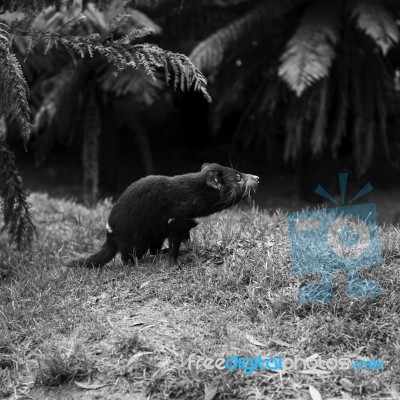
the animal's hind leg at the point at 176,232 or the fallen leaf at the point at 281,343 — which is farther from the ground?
the animal's hind leg at the point at 176,232

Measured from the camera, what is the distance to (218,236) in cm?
482

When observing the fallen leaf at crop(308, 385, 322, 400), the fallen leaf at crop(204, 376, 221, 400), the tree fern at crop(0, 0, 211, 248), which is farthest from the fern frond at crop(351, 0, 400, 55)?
the fallen leaf at crop(204, 376, 221, 400)

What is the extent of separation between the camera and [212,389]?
3143 mm

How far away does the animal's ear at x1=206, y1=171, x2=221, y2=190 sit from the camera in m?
4.33

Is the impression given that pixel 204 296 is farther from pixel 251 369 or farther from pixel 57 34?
pixel 57 34

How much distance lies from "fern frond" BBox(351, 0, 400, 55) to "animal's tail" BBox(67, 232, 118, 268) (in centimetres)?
385

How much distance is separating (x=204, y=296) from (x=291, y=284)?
0.58 meters

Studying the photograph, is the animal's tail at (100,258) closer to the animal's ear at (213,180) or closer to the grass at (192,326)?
the grass at (192,326)

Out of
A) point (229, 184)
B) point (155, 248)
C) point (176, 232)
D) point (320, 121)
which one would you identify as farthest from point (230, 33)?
point (176, 232)

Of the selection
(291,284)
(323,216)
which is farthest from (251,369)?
(323,216)

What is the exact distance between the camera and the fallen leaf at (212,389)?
10.2 ft

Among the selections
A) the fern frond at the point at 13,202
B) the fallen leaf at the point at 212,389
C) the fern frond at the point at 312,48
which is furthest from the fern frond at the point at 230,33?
the fallen leaf at the point at 212,389

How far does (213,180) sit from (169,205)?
0.37 m

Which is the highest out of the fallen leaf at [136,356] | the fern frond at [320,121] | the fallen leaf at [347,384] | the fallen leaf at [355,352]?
the fern frond at [320,121]
